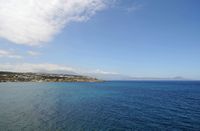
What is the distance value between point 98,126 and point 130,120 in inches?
328

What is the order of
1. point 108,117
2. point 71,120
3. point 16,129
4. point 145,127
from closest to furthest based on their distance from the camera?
point 16,129 → point 145,127 → point 71,120 → point 108,117

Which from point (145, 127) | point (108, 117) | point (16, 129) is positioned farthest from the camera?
point (108, 117)

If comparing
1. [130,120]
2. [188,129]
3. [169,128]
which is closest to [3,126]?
[130,120]

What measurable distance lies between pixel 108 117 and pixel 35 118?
16.0 metres

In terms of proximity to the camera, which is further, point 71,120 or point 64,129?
point 71,120

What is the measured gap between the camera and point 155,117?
1662 inches

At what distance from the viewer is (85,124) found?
35781 mm

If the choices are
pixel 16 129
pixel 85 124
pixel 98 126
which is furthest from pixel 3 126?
pixel 98 126

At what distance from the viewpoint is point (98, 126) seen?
34500mm

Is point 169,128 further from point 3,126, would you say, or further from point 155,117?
point 3,126

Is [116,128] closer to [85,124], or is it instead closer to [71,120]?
[85,124]

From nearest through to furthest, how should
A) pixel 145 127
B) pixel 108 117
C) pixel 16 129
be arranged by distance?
1. pixel 16 129
2. pixel 145 127
3. pixel 108 117

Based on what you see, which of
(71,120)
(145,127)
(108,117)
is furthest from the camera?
(108,117)

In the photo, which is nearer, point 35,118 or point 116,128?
point 116,128
